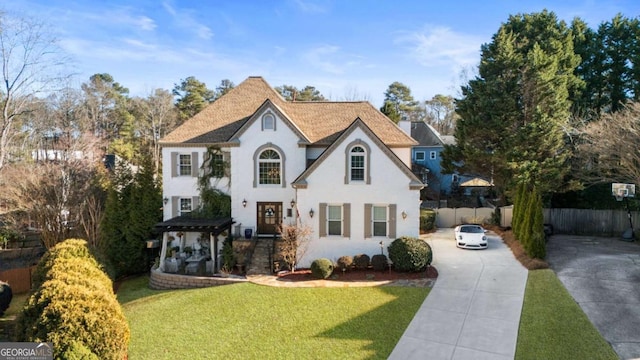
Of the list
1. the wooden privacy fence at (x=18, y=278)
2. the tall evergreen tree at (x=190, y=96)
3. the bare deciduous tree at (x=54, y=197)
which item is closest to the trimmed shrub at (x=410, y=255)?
the bare deciduous tree at (x=54, y=197)

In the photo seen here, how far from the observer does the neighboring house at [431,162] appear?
40312 millimetres

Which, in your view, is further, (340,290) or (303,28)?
(303,28)

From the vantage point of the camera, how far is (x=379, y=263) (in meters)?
17.5

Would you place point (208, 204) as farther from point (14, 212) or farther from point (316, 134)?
point (14, 212)

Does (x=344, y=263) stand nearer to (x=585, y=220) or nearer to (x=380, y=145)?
(x=380, y=145)

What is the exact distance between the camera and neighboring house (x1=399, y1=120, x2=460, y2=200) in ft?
132

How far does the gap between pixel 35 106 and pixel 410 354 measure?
101ft

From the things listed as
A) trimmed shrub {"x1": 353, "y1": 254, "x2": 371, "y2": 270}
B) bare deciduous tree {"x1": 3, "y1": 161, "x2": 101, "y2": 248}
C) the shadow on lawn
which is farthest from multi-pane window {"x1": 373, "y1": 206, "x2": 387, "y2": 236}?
bare deciduous tree {"x1": 3, "y1": 161, "x2": 101, "y2": 248}

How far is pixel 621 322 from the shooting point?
444 inches

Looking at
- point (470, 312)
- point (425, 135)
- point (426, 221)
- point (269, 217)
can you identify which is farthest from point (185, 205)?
point (425, 135)

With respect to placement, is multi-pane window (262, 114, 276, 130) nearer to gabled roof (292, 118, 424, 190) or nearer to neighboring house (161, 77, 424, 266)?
A: neighboring house (161, 77, 424, 266)

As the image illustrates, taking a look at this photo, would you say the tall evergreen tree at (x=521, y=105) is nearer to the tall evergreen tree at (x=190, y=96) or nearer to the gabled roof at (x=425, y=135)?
the gabled roof at (x=425, y=135)

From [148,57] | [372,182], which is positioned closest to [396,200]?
[372,182]

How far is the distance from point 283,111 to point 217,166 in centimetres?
515
